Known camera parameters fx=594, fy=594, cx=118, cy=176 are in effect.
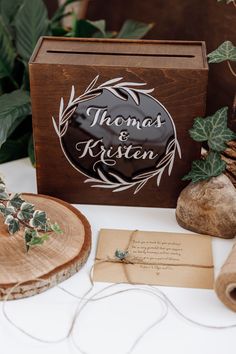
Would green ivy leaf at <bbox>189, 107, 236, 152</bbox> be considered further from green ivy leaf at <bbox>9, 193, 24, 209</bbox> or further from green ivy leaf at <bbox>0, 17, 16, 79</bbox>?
green ivy leaf at <bbox>0, 17, 16, 79</bbox>

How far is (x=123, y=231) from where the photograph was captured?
1.31 meters

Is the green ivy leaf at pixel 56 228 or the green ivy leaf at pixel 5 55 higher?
the green ivy leaf at pixel 5 55

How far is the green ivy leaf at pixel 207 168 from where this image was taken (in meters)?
1.25

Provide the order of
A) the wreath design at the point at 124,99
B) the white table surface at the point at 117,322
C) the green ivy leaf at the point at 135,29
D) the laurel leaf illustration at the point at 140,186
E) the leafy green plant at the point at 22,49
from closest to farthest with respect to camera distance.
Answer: the white table surface at the point at 117,322 → the wreath design at the point at 124,99 → the laurel leaf illustration at the point at 140,186 → the leafy green plant at the point at 22,49 → the green ivy leaf at the point at 135,29

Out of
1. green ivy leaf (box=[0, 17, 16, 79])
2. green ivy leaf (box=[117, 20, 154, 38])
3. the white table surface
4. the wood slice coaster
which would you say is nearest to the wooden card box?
the wood slice coaster

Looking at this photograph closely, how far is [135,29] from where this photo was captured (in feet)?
6.27

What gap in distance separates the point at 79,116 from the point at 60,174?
0.16m

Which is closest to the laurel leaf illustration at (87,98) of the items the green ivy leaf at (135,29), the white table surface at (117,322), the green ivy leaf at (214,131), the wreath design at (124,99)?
the wreath design at (124,99)

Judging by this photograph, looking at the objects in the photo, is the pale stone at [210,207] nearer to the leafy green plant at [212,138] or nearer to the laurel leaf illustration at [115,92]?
the leafy green plant at [212,138]

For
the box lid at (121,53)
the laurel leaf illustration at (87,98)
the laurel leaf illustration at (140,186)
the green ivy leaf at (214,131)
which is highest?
the box lid at (121,53)

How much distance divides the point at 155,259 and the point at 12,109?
1.86 ft

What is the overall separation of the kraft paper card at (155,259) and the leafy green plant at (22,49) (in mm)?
439

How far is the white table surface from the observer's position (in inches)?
39.7

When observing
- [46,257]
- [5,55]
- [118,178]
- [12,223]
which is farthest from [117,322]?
[5,55]
